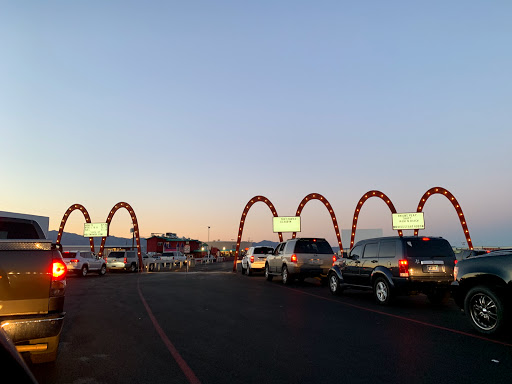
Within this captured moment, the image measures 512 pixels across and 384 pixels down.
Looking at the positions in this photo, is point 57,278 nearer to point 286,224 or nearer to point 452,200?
point 286,224

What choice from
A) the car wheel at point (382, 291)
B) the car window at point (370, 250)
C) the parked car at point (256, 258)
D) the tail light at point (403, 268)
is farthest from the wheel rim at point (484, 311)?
the parked car at point (256, 258)

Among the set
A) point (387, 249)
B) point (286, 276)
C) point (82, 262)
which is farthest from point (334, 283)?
point (82, 262)

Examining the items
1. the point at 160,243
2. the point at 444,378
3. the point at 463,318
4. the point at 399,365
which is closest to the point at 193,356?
the point at 399,365

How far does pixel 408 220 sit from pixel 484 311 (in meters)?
50.0

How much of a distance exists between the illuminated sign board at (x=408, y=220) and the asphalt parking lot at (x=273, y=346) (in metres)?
45.4

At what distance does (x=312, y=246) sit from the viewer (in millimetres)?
18516

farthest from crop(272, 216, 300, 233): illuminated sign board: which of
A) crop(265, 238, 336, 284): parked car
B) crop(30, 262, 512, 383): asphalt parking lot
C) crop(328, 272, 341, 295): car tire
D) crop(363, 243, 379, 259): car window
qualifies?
crop(30, 262, 512, 383): asphalt parking lot

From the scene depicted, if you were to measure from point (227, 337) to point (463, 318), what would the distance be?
5873 mm

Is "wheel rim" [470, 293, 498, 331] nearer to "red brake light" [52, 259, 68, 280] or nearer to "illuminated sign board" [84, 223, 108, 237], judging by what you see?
"red brake light" [52, 259, 68, 280]

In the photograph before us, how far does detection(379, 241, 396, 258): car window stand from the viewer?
11695mm

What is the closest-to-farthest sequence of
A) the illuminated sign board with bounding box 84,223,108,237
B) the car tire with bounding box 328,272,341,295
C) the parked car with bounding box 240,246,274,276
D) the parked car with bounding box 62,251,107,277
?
1. the car tire with bounding box 328,272,341,295
2. the parked car with bounding box 62,251,107,277
3. the parked car with bounding box 240,246,274,276
4. the illuminated sign board with bounding box 84,223,108,237

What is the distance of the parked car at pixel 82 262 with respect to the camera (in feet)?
86.8

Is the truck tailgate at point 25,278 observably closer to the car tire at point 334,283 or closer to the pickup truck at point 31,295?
the pickup truck at point 31,295

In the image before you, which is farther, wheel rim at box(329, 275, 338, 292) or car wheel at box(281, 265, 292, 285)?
car wheel at box(281, 265, 292, 285)
